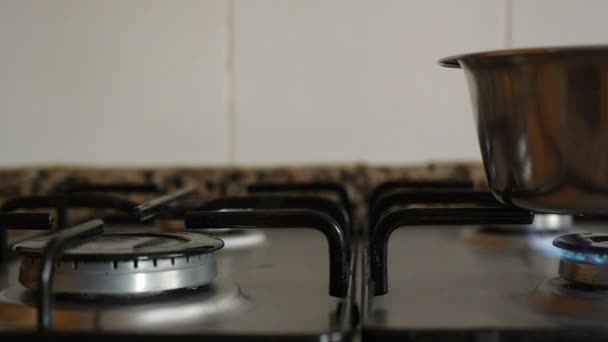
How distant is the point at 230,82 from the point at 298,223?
0.46 metres

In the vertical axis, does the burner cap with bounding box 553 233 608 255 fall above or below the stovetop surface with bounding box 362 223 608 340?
above

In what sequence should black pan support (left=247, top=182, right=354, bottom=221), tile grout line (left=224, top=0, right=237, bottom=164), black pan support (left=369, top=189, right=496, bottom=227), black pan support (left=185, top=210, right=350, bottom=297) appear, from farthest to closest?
tile grout line (left=224, top=0, right=237, bottom=164) → black pan support (left=247, top=182, right=354, bottom=221) → black pan support (left=369, top=189, right=496, bottom=227) → black pan support (left=185, top=210, right=350, bottom=297)

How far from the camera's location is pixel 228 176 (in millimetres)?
1009

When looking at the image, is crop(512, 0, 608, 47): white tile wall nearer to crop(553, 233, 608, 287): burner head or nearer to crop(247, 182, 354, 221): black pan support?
crop(247, 182, 354, 221): black pan support

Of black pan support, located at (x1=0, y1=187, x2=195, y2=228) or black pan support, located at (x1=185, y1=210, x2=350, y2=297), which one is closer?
black pan support, located at (x1=185, y1=210, x2=350, y2=297)

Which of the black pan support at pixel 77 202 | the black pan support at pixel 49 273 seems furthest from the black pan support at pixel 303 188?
the black pan support at pixel 49 273

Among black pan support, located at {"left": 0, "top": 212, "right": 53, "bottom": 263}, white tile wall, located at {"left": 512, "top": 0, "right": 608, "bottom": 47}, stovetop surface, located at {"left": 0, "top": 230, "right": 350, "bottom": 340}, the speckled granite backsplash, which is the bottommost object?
stovetop surface, located at {"left": 0, "top": 230, "right": 350, "bottom": 340}

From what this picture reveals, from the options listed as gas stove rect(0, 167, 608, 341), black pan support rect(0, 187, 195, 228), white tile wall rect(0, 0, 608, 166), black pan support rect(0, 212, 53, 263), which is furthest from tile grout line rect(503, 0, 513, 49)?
black pan support rect(0, 212, 53, 263)

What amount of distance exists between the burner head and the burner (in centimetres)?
30

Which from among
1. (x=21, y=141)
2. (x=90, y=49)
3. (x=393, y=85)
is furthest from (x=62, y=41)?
(x=393, y=85)

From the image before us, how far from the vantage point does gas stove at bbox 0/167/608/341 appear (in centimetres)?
49

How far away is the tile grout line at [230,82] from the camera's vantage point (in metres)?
1.00

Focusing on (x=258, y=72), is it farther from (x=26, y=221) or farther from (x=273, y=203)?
(x=26, y=221)

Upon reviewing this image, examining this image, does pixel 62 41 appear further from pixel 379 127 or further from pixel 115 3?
pixel 379 127
